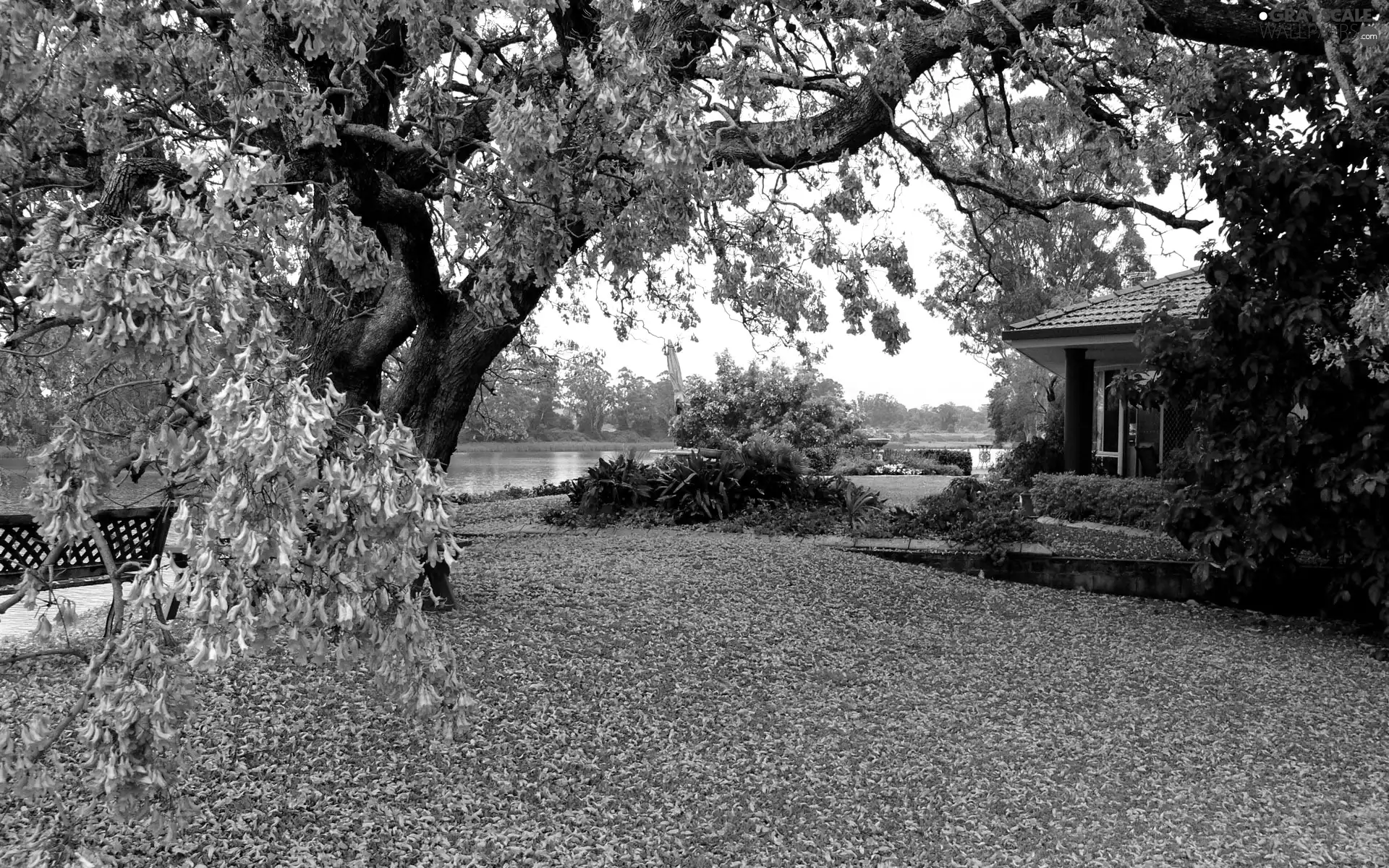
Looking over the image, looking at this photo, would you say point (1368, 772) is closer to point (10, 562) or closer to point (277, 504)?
point (277, 504)

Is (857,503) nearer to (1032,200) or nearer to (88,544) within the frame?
(1032,200)

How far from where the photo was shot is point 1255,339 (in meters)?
7.32

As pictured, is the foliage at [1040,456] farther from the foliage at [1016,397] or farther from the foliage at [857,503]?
the foliage at [1016,397]

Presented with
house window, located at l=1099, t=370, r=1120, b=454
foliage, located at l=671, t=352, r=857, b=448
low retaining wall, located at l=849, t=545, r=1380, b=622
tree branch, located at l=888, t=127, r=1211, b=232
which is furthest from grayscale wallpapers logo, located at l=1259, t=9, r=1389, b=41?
foliage, located at l=671, t=352, r=857, b=448

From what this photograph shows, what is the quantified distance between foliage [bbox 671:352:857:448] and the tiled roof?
Result: 809 centimetres

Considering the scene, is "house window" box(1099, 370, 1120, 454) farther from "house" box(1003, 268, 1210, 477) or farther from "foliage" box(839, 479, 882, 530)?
"foliage" box(839, 479, 882, 530)

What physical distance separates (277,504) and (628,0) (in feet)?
15.0

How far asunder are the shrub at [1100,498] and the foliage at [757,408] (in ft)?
29.5

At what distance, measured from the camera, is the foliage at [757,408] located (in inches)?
894

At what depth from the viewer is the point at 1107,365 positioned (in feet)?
52.0

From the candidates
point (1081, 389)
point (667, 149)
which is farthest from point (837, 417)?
point (667, 149)

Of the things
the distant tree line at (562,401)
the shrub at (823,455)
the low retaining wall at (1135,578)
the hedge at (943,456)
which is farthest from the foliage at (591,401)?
the low retaining wall at (1135,578)

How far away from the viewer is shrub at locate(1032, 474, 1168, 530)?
11984 millimetres

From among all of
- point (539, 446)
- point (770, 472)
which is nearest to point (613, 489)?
point (770, 472)
